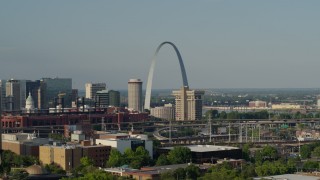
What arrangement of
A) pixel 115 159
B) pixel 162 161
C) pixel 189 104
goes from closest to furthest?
pixel 162 161, pixel 115 159, pixel 189 104

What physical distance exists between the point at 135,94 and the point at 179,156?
242 feet

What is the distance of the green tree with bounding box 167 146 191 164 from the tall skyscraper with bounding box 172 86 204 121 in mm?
55309

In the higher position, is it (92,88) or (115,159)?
(92,88)

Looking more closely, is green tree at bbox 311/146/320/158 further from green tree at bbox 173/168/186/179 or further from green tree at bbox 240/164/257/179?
green tree at bbox 173/168/186/179

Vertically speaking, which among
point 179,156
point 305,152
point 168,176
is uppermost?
point 179,156

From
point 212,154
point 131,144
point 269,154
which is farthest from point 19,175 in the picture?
point 269,154

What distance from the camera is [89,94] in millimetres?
136750

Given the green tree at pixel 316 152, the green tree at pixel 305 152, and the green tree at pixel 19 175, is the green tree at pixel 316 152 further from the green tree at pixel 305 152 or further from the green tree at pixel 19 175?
the green tree at pixel 19 175

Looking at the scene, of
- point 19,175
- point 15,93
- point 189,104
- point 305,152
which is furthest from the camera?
point 15,93

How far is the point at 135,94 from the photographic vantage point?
118 m

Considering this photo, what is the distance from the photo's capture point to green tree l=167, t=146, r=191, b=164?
4412 centimetres

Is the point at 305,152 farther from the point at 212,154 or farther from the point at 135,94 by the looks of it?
the point at 135,94

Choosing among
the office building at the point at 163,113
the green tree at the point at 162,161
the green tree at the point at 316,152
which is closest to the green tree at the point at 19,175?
the green tree at the point at 162,161

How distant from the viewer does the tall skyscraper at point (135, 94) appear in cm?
11794
